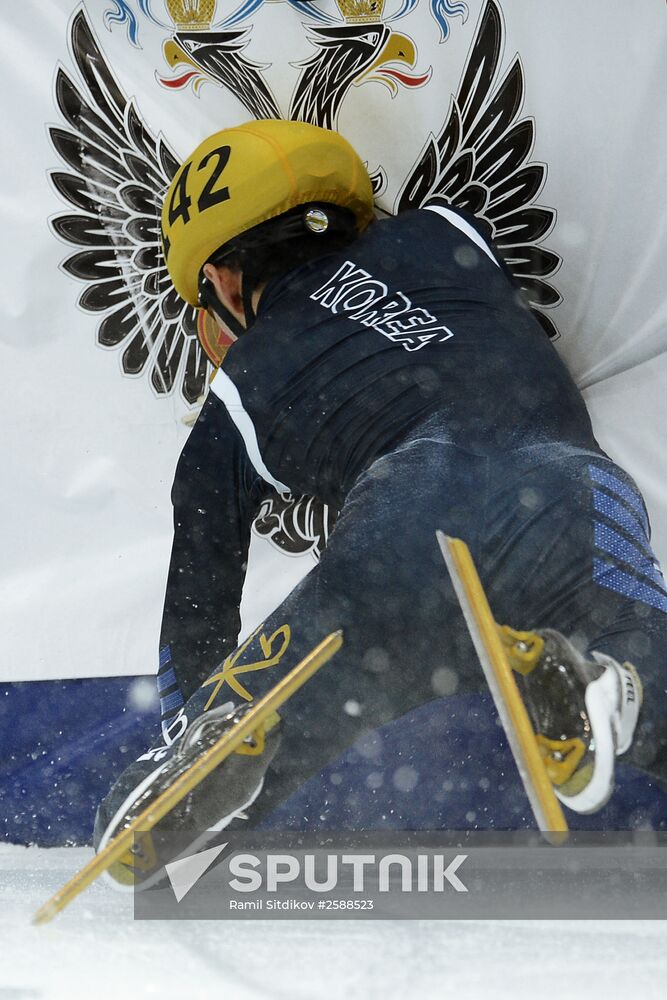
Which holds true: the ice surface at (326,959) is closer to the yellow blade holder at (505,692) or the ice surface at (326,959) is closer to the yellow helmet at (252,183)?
the yellow blade holder at (505,692)

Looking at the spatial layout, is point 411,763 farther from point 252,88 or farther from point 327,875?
point 252,88

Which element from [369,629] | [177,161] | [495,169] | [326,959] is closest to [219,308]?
[177,161]

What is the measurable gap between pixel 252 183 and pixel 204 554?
1.94ft

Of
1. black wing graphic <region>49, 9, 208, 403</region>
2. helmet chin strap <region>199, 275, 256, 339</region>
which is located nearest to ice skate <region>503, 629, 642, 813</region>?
helmet chin strap <region>199, 275, 256, 339</region>

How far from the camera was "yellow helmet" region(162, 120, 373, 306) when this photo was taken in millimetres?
1645

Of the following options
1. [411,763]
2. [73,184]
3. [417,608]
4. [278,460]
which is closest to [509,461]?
[417,608]

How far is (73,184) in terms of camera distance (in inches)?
78.4

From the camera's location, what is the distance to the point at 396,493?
1341 mm

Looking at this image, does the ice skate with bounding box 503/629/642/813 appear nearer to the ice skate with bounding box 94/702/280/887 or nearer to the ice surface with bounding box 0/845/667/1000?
the ice surface with bounding box 0/845/667/1000

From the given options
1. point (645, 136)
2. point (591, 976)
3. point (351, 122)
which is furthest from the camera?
point (351, 122)

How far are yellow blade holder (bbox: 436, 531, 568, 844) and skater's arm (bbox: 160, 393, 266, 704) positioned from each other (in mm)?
577

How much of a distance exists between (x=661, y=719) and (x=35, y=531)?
1340mm

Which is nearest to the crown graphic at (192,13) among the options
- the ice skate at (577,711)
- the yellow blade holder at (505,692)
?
the yellow blade holder at (505,692)

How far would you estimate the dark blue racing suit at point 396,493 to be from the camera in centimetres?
130
